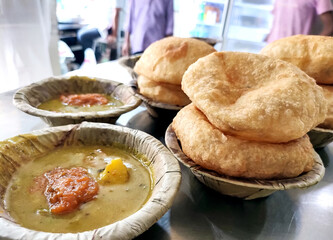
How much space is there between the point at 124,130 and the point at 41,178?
34 centimetres

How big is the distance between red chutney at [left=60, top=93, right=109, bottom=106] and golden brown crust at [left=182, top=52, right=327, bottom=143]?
71 centimetres

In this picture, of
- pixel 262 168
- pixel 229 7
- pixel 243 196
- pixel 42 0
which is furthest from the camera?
pixel 229 7

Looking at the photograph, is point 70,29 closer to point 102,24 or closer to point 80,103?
point 102,24

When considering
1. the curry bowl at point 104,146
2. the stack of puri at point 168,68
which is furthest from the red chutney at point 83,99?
the curry bowl at point 104,146

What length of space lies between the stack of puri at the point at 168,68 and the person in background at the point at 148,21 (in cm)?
225

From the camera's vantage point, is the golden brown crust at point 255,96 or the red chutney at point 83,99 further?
the red chutney at point 83,99

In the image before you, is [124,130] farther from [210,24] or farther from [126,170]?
[210,24]

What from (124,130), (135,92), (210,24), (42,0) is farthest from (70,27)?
(124,130)

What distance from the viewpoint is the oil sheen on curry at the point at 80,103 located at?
1488 mm

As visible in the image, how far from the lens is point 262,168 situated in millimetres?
875

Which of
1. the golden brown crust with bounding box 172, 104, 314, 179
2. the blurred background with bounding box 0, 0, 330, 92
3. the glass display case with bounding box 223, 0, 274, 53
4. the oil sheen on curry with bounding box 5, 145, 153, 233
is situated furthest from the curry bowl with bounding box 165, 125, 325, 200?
the glass display case with bounding box 223, 0, 274, 53

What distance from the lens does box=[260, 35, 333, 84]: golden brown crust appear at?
4.11 feet

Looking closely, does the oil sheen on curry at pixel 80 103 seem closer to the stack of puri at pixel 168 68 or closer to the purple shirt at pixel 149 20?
the stack of puri at pixel 168 68

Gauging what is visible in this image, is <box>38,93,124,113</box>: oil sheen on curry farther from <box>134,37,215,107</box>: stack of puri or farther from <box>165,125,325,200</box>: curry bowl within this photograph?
<box>165,125,325,200</box>: curry bowl
